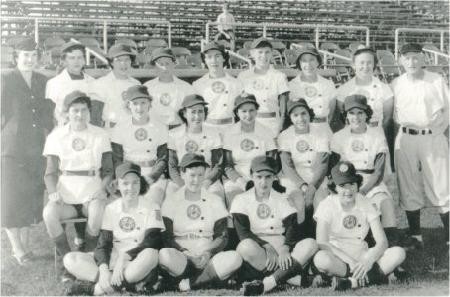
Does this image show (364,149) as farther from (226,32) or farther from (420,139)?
(226,32)

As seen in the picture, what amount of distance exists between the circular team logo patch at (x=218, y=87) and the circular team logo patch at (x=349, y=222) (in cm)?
198

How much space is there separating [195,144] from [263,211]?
39.1 inches

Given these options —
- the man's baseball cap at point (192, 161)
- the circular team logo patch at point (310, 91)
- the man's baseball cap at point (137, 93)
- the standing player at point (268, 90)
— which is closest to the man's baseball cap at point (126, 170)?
the man's baseball cap at point (192, 161)

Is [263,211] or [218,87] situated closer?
[263,211]

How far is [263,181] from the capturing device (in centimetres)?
478

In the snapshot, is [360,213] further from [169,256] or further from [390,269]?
[169,256]

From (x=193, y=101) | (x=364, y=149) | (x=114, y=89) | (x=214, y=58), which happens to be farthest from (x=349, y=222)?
(x=114, y=89)

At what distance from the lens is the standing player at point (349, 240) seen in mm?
4609

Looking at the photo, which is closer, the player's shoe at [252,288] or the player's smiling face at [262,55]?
the player's shoe at [252,288]

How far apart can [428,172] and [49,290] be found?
369 cm

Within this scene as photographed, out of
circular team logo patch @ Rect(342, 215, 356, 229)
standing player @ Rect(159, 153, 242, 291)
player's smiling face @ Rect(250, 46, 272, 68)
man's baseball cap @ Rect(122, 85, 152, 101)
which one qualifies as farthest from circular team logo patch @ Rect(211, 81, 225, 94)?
circular team logo patch @ Rect(342, 215, 356, 229)

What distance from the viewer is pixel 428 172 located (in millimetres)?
5898

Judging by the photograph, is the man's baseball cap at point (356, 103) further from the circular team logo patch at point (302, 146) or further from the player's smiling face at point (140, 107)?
the player's smiling face at point (140, 107)

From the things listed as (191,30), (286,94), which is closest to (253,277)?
(286,94)
